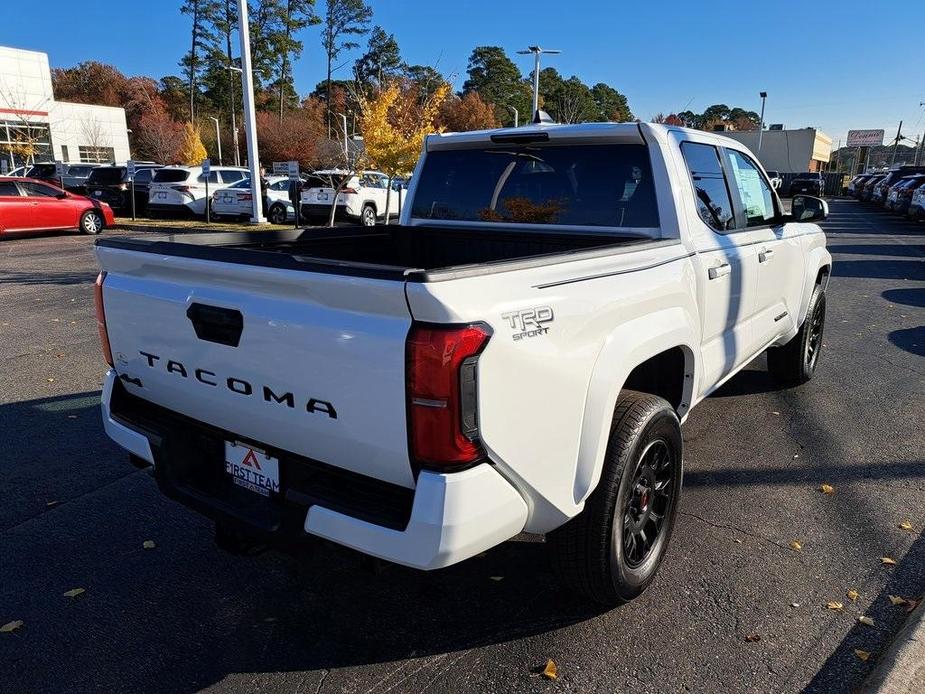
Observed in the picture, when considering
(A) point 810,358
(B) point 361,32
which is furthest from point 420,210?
(B) point 361,32

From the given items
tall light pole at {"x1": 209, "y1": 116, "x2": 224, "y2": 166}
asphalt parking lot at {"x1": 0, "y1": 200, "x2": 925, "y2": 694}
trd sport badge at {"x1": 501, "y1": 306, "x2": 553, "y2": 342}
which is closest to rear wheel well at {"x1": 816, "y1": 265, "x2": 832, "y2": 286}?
asphalt parking lot at {"x1": 0, "y1": 200, "x2": 925, "y2": 694}

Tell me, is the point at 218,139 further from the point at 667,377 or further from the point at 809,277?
the point at 667,377

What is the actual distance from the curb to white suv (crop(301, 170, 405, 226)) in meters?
17.9

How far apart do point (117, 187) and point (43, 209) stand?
5755 mm

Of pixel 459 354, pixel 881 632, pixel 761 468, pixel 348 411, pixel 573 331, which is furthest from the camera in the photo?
pixel 761 468

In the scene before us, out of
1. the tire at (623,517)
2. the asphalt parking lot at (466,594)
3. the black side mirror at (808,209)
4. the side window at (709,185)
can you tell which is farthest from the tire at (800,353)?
the tire at (623,517)

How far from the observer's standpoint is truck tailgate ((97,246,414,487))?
6.55 feet

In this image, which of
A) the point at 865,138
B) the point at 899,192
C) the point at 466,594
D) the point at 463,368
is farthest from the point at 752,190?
the point at 865,138

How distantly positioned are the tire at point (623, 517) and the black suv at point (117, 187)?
22.2m

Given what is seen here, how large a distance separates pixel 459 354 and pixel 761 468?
3.11 m

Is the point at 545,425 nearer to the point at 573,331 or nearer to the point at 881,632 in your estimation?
the point at 573,331

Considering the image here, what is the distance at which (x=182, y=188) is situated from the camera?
19.8 metres

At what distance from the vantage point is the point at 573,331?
91.0 inches

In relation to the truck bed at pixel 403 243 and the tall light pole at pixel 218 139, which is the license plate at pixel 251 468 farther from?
the tall light pole at pixel 218 139
